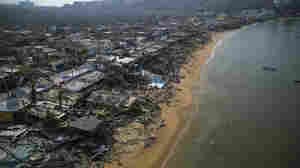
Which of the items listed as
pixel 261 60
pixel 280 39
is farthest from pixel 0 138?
pixel 280 39

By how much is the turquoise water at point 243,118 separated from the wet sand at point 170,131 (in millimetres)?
450

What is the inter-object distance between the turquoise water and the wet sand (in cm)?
45

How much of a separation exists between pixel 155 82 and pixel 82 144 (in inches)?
358

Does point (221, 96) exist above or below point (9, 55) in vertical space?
below

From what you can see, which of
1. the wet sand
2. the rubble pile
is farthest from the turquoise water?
the rubble pile

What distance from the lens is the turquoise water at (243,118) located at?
10.3 metres

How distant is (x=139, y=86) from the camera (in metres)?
16.5

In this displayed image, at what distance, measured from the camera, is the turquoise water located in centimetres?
1032

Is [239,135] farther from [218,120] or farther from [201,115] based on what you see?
[201,115]

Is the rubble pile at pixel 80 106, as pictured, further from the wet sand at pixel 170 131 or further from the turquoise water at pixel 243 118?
the turquoise water at pixel 243 118

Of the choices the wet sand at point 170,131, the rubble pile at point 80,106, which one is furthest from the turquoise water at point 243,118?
the rubble pile at point 80,106

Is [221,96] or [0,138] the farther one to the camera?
[221,96]

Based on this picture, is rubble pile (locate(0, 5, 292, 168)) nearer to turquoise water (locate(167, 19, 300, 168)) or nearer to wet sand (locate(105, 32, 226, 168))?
wet sand (locate(105, 32, 226, 168))

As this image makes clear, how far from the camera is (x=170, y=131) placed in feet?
39.2
